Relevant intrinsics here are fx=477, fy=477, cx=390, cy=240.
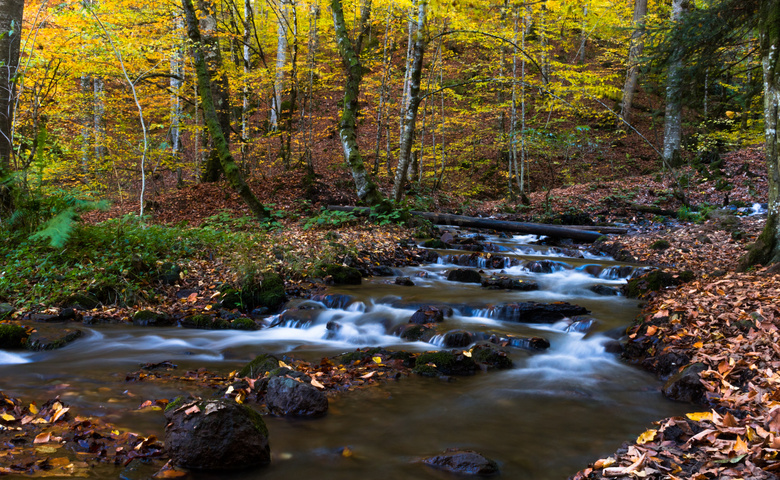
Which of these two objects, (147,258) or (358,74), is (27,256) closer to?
(147,258)

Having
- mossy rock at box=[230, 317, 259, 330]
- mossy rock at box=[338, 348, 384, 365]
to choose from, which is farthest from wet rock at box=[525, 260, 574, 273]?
mossy rock at box=[230, 317, 259, 330]

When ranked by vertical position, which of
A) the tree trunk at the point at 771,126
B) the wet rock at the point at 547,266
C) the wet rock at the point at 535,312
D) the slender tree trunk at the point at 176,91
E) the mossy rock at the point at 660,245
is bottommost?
the wet rock at the point at 535,312

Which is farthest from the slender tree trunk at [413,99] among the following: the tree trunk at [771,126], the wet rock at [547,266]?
the tree trunk at [771,126]

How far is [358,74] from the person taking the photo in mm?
11828

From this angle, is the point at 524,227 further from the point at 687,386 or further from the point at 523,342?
the point at 687,386

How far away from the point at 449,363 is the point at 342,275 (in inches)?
148

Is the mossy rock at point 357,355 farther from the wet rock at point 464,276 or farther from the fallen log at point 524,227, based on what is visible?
the fallen log at point 524,227

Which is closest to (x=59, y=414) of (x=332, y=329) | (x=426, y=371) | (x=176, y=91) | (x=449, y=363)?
(x=426, y=371)

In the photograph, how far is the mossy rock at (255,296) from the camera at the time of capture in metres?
7.35

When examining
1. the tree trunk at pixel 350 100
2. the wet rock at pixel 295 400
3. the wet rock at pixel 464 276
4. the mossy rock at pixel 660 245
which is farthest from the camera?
the tree trunk at pixel 350 100

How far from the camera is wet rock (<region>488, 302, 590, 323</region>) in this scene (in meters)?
6.62

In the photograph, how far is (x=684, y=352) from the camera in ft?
15.3

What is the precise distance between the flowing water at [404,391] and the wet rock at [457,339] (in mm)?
124

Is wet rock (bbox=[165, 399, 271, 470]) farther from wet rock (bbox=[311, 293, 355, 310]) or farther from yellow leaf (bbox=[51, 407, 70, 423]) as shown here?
wet rock (bbox=[311, 293, 355, 310])
